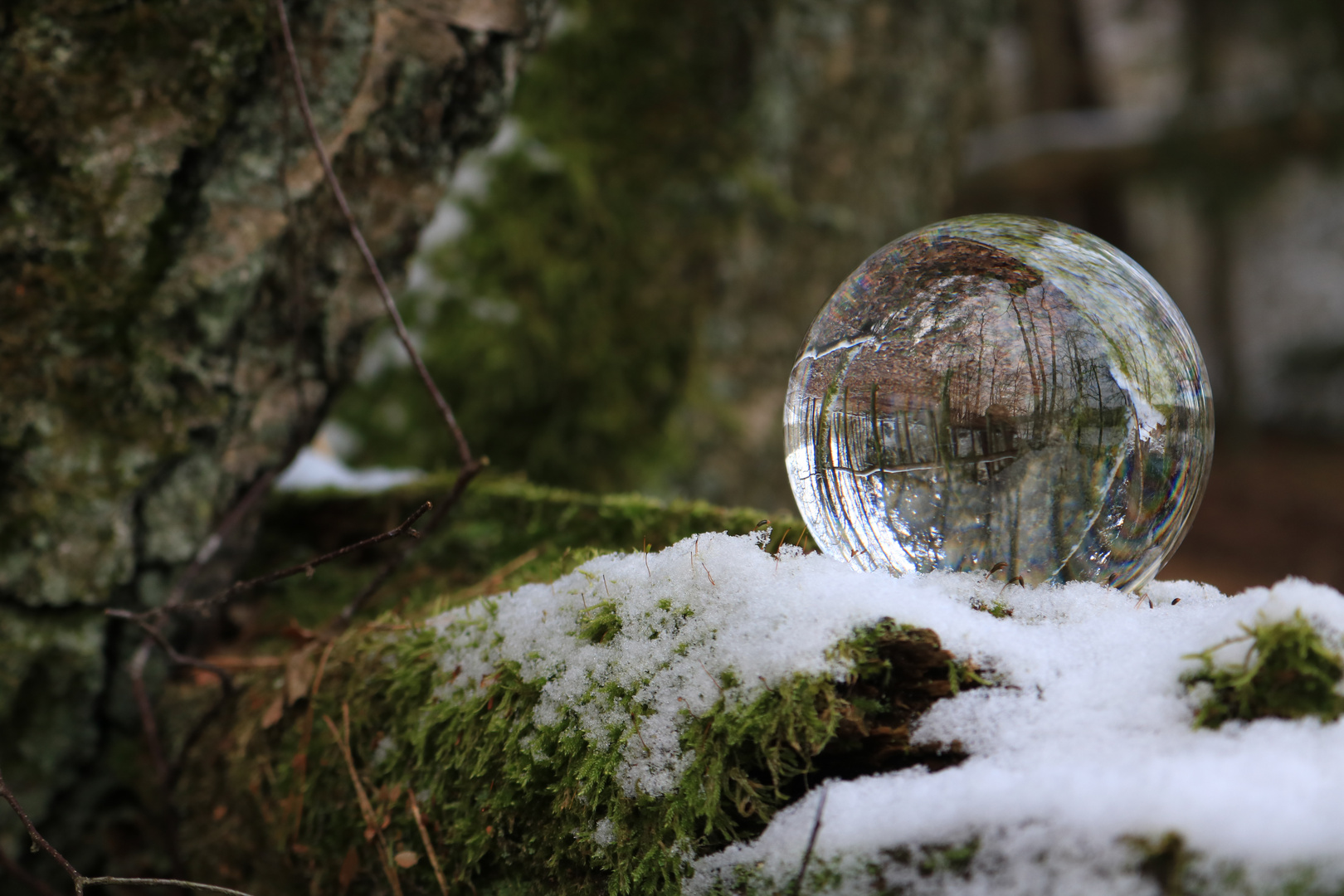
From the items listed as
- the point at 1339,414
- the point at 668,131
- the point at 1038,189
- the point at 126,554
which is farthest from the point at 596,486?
the point at 1339,414

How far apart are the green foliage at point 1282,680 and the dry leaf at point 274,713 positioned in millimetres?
1737

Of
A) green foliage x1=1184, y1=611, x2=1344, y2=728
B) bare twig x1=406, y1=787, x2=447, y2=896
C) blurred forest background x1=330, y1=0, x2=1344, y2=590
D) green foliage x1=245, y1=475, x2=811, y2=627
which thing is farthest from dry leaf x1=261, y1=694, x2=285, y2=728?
blurred forest background x1=330, y1=0, x2=1344, y2=590

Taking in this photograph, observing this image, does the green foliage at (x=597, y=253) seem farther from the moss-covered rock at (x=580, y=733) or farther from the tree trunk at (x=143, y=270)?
the moss-covered rock at (x=580, y=733)

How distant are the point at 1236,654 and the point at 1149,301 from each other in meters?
0.70

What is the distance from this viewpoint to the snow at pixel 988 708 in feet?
3.03

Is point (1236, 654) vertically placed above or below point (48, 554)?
above

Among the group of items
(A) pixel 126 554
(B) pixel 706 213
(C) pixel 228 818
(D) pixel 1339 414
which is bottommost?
(D) pixel 1339 414

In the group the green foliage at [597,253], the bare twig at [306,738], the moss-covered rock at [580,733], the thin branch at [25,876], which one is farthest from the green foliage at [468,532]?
the green foliage at [597,253]

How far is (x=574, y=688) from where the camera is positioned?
1.35 m

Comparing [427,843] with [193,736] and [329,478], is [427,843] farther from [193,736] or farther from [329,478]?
[329,478]

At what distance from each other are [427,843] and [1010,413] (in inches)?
49.8

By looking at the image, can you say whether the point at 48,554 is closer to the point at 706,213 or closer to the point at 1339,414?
the point at 706,213

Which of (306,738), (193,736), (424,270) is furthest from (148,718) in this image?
(424,270)

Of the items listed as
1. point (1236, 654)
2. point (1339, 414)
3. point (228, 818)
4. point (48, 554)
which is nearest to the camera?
point (1236, 654)
